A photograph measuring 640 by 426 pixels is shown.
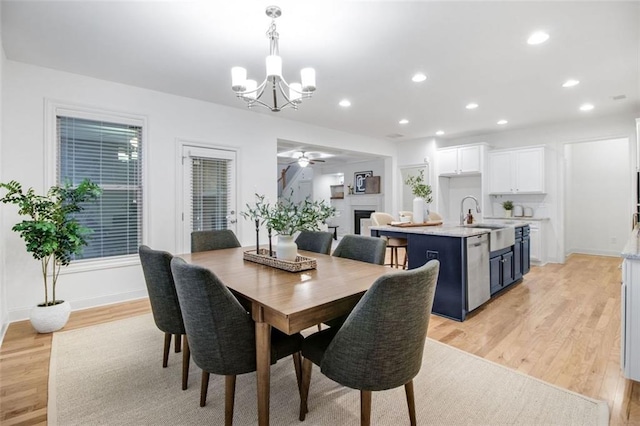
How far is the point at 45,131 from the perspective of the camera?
3170 mm

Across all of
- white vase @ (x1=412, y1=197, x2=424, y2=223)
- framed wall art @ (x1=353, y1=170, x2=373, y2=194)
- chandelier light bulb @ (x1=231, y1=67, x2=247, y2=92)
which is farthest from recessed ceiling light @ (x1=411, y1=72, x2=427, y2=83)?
framed wall art @ (x1=353, y1=170, x2=373, y2=194)

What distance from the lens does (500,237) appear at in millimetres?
3541

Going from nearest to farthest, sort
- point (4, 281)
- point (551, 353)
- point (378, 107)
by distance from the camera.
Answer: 1. point (551, 353)
2. point (4, 281)
3. point (378, 107)

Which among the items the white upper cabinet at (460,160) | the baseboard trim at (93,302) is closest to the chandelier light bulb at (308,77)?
the baseboard trim at (93,302)

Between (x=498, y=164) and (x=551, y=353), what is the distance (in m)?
4.49

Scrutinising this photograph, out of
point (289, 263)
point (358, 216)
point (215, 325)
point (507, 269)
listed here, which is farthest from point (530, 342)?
point (358, 216)

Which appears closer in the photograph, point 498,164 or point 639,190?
point 639,190

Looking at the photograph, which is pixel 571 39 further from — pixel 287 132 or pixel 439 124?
pixel 287 132

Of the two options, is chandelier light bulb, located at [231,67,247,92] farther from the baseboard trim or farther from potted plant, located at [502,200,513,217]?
potted plant, located at [502,200,513,217]

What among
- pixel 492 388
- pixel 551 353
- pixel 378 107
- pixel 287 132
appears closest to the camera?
pixel 492 388

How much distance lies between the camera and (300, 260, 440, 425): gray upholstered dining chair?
47.5 inches

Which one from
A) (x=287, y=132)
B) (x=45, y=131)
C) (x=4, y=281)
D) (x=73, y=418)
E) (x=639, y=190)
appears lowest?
(x=73, y=418)

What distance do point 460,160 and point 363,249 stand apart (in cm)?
499

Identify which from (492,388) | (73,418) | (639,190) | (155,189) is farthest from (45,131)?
(639,190)
